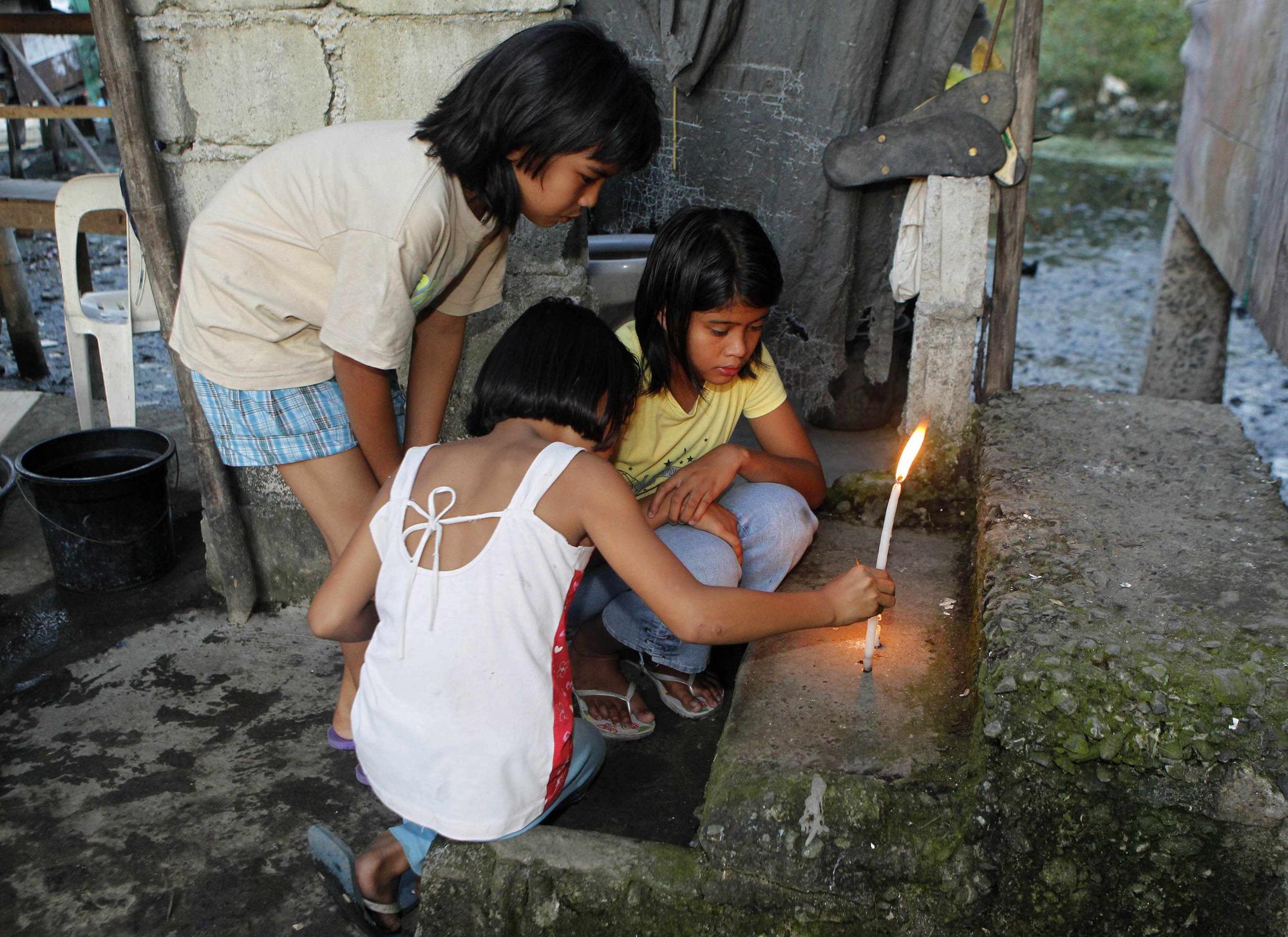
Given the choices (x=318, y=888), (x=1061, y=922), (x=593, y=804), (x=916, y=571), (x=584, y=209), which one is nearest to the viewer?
(x=1061, y=922)

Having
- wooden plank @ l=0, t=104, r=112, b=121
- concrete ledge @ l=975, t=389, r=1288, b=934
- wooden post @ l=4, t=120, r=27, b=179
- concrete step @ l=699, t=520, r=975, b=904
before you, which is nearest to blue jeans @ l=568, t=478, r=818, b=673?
concrete step @ l=699, t=520, r=975, b=904

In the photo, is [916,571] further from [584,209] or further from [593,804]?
[584,209]

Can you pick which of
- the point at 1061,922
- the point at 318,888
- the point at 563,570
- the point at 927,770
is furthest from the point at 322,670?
the point at 1061,922

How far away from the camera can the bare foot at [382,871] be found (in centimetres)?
186

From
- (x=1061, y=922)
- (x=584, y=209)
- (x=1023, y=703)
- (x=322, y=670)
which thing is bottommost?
(x=322, y=670)

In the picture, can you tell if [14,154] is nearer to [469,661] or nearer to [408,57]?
[408,57]

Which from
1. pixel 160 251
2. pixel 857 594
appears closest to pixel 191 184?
pixel 160 251

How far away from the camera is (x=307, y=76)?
2684 millimetres

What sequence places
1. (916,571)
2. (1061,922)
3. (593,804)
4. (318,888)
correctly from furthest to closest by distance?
1. (916,571)
2. (593,804)
3. (318,888)
4. (1061,922)

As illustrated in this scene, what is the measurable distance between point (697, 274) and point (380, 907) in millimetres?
1348

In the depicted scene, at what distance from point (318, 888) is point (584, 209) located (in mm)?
1733

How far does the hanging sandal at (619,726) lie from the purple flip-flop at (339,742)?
54 centimetres

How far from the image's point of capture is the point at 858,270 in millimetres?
3016

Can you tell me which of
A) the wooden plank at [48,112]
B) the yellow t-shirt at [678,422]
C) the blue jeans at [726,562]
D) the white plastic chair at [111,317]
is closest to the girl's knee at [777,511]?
the blue jeans at [726,562]
